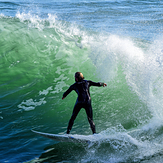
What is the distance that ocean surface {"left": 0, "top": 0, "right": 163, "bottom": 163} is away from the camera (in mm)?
4434

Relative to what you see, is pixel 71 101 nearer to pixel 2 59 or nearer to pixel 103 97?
pixel 103 97

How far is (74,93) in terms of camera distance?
A: 25.1 ft

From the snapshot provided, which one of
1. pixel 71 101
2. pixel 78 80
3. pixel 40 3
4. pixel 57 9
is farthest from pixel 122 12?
pixel 78 80

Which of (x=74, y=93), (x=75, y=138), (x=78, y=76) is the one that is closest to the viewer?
(x=75, y=138)

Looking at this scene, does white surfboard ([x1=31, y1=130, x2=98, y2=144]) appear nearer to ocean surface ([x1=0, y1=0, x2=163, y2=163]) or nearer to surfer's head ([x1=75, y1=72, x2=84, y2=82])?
ocean surface ([x1=0, y1=0, x2=163, y2=163])

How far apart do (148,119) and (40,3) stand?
21020mm

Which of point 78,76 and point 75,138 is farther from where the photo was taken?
point 78,76

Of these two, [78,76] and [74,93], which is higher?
[78,76]

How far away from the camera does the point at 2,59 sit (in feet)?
31.4

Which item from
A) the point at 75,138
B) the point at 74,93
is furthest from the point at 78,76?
the point at 74,93

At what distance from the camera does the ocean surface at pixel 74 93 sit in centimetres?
443

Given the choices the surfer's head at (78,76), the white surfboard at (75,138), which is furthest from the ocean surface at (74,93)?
the surfer's head at (78,76)

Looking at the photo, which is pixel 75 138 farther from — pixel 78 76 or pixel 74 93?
pixel 74 93

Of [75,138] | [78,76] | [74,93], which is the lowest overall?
[75,138]
